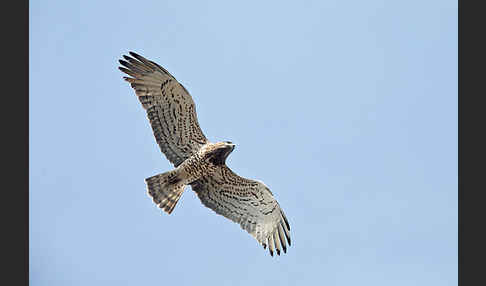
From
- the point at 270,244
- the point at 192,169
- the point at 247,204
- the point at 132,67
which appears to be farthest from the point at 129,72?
the point at 270,244

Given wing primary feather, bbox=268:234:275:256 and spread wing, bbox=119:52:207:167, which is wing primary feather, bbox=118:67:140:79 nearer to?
spread wing, bbox=119:52:207:167

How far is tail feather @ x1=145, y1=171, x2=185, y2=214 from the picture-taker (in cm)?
1675

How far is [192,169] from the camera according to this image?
16875 millimetres

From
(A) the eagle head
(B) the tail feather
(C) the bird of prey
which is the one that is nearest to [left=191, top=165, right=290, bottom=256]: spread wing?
(C) the bird of prey

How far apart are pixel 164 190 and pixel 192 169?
0.65 m

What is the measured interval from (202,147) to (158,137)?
35.1 inches

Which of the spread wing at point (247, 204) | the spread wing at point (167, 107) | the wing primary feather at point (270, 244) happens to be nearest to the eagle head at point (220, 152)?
the spread wing at point (247, 204)

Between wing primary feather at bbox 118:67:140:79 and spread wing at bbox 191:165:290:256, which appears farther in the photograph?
spread wing at bbox 191:165:290:256

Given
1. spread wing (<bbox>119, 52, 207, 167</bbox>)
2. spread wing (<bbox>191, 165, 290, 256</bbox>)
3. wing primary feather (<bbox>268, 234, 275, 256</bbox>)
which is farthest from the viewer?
spread wing (<bbox>191, 165, 290, 256</bbox>)

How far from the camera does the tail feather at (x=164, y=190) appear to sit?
55.0 ft

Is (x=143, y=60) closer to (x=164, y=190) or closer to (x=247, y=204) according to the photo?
(x=164, y=190)

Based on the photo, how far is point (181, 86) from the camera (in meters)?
16.8

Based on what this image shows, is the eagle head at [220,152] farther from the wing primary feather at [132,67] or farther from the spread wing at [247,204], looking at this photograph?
the wing primary feather at [132,67]

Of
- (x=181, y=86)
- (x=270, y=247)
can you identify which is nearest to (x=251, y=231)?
(x=270, y=247)
